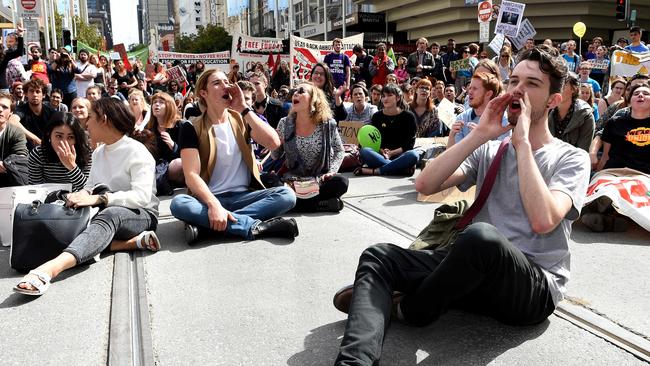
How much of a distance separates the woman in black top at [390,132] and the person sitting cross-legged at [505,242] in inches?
179

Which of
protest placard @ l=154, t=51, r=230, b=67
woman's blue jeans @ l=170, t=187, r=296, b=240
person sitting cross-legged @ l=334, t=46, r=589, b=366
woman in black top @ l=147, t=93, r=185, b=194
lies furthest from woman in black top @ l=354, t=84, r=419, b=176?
protest placard @ l=154, t=51, r=230, b=67

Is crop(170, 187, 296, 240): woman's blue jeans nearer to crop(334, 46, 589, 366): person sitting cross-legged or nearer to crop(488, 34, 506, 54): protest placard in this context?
crop(334, 46, 589, 366): person sitting cross-legged

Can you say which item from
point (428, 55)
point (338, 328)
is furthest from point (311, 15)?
point (338, 328)

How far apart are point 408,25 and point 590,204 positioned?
121 ft

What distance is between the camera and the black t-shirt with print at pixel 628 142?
193 inches

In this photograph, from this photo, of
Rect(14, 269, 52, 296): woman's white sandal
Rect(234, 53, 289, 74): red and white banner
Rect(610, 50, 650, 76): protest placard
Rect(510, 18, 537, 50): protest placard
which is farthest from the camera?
Rect(234, 53, 289, 74): red and white banner

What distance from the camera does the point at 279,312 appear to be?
292 centimetres

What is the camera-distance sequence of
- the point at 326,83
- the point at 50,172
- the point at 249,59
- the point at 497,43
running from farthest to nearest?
the point at 249,59 < the point at 497,43 < the point at 326,83 < the point at 50,172

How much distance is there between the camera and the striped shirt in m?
4.66

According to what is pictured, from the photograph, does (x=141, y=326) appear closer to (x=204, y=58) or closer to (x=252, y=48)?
(x=252, y=48)

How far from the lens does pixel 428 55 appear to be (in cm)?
1394

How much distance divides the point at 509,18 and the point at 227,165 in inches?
409

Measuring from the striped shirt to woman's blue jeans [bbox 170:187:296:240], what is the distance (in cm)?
98

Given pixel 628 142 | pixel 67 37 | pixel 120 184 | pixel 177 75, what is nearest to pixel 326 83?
pixel 628 142
